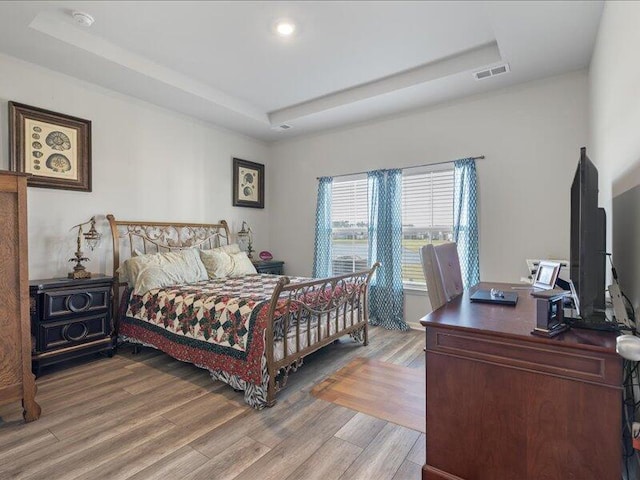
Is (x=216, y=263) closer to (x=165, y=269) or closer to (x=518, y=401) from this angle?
(x=165, y=269)

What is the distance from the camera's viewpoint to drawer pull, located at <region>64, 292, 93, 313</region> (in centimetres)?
291

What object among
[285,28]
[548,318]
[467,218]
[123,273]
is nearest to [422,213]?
[467,218]

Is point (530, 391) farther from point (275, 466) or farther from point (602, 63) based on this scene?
point (602, 63)

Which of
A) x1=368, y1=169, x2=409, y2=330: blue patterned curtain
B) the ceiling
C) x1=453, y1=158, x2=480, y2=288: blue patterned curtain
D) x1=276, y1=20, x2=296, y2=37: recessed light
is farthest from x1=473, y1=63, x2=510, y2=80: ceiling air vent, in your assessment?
x1=276, y1=20, x2=296, y2=37: recessed light

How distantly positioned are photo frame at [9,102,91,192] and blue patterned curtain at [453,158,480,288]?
13.2 feet

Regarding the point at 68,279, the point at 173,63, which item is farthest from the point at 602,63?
the point at 68,279

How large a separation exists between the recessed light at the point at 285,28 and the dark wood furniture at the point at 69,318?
8.98 feet

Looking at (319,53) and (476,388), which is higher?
(319,53)

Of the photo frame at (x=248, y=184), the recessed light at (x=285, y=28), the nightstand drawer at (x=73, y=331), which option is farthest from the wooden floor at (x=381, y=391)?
the photo frame at (x=248, y=184)

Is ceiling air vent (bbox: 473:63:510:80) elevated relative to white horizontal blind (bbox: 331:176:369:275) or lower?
elevated

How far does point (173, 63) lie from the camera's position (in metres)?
3.27

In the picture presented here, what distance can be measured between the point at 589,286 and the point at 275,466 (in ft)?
5.64

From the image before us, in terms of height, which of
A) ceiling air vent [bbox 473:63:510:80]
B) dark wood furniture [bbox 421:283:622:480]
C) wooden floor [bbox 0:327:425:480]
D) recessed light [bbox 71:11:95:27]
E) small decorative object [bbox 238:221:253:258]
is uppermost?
recessed light [bbox 71:11:95:27]

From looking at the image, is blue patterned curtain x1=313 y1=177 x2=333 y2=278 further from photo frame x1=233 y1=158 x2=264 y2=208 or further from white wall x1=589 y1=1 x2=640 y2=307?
white wall x1=589 y1=1 x2=640 y2=307
